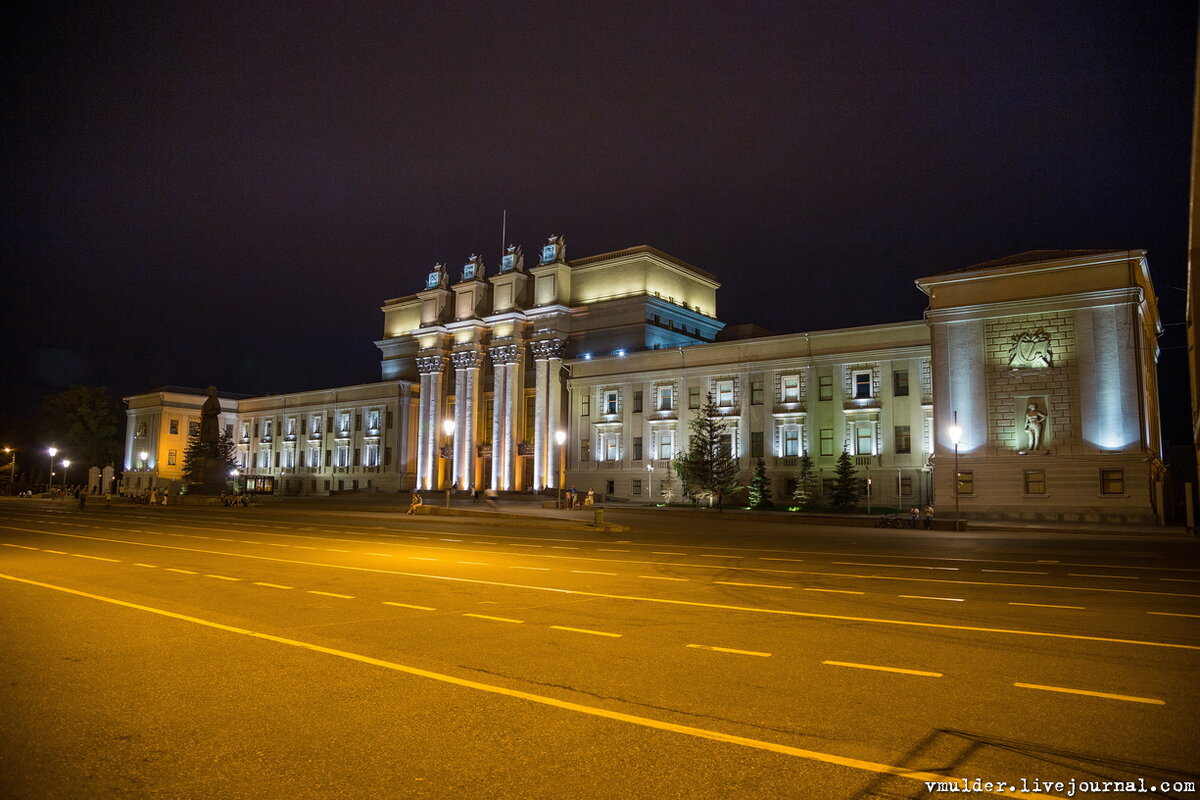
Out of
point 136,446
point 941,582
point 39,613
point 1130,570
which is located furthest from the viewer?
point 136,446

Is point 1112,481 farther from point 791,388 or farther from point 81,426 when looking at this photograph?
point 81,426

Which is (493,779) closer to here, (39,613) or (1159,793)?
(1159,793)

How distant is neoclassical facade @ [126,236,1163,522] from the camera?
42062mm

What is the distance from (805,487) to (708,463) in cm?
697

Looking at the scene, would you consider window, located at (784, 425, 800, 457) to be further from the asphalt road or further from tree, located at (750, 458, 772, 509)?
the asphalt road

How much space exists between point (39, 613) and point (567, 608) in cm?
796

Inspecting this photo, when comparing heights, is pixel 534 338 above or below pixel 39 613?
above

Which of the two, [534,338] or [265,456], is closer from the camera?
[534,338]

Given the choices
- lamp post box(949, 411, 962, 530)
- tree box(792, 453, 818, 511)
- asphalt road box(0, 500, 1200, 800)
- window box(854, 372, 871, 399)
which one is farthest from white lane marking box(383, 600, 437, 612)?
window box(854, 372, 871, 399)

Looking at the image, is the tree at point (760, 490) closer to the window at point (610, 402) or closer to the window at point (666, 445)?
the window at point (666, 445)

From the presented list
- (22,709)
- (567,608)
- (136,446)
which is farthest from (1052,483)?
(136,446)

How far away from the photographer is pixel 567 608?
12445 mm

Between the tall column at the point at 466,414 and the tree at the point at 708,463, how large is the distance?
91.6 ft

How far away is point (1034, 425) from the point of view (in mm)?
42844
